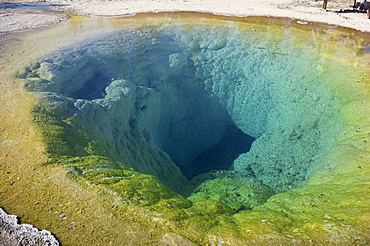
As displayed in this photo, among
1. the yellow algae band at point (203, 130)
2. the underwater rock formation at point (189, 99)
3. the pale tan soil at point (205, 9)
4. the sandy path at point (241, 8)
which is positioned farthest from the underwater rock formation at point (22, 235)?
the sandy path at point (241, 8)

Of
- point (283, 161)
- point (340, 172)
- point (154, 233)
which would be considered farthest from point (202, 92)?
point (154, 233)

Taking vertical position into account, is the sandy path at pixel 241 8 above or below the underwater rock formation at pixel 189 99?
above

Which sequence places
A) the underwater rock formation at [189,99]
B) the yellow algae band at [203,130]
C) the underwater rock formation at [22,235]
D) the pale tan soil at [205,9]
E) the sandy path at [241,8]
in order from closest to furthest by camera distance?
the underwater rock formation at [22,235], the yellow algae band at [203,130], the underwater rock formation at [189,99], the pale tan soil at [205,9], the sandy path at [241,8]

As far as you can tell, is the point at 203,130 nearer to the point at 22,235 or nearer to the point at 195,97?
the point at 195,97

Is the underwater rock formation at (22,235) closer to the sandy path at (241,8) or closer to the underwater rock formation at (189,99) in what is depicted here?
the underwater rock formation at (189,99)

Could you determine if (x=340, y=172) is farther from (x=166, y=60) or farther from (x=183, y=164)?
(x=166, y=60)

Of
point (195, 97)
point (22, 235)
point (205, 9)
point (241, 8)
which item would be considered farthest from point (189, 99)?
point (22, 235)

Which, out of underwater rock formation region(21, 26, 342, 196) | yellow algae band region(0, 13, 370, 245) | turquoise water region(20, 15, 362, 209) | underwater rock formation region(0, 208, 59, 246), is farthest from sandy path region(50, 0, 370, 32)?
underwater rock formation region(0, 208, 59, 246)
